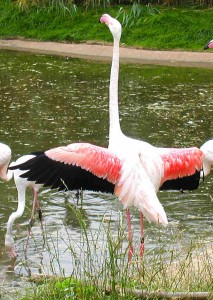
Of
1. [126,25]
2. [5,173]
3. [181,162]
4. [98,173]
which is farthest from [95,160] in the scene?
[126,25]

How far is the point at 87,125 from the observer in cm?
1137

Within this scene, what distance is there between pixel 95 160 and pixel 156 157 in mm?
530

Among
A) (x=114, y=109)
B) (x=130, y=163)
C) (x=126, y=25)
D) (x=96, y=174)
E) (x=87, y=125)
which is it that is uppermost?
(x=126, y=25)

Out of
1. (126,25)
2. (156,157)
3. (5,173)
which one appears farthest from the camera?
(126,25)

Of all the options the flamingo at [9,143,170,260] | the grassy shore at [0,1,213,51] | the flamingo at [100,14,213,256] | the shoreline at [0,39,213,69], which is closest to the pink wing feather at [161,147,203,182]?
the flamingo at [100,14,213,256]

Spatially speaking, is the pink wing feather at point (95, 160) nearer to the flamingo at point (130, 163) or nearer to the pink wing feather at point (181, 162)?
the flamingo at point (130, 163)

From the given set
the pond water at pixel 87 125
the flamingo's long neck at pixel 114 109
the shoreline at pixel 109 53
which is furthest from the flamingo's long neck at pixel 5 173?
the shoreline at pixel 109 53

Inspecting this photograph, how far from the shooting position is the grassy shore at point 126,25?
18312 mm

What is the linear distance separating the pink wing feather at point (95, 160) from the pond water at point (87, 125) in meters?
0.37

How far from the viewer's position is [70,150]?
19.3 ft

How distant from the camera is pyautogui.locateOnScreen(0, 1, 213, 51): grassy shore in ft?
60.1

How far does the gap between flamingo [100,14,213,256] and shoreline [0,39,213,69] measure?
389 inches

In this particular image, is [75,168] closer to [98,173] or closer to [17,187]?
[98,173]

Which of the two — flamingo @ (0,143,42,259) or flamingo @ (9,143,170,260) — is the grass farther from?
flamingo @ (0,143,42,259)
